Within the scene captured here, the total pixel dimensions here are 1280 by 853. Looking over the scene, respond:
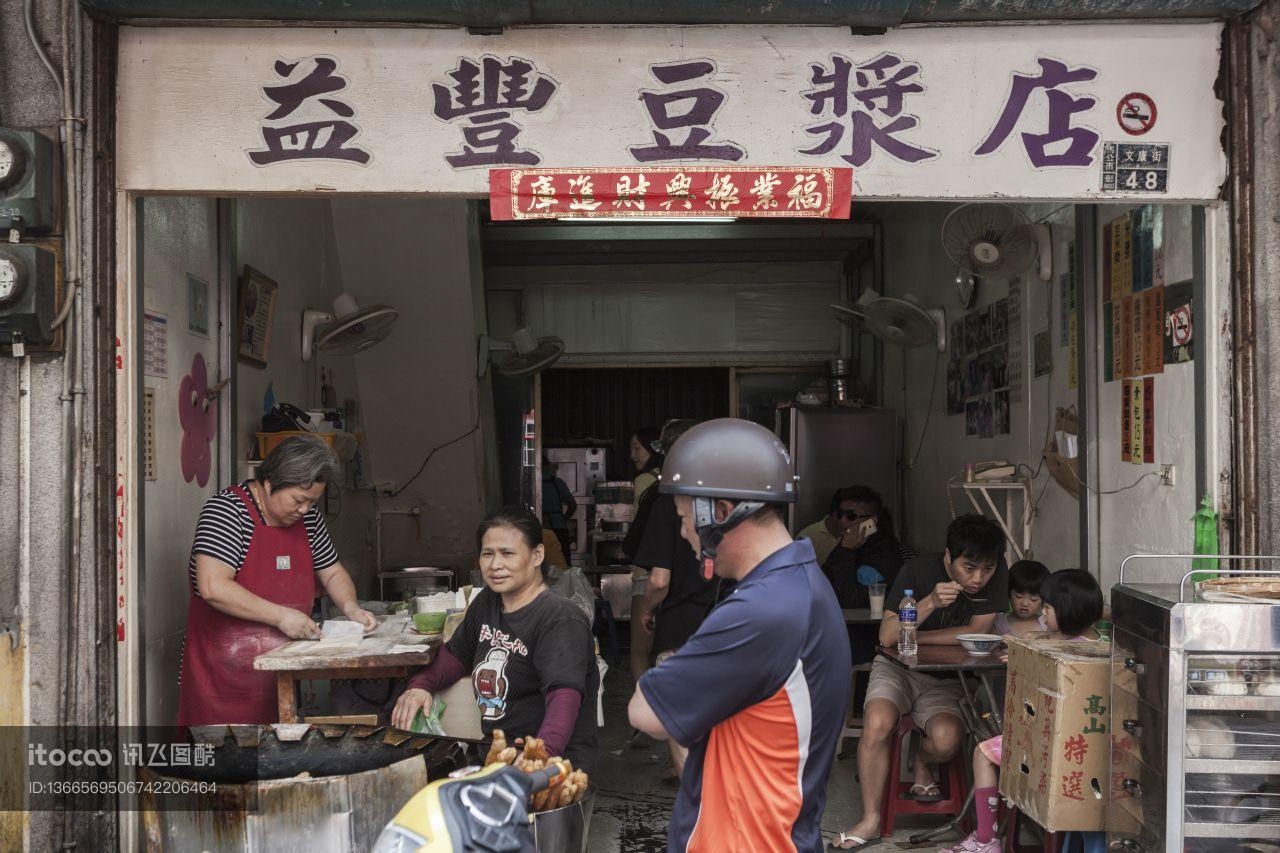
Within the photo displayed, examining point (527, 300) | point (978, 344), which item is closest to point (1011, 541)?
point (978, 344)

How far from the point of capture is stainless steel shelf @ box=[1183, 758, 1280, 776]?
3086 millimetres

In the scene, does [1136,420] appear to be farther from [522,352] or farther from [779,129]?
[522,352]

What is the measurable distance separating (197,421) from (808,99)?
→ 3170 millimetres

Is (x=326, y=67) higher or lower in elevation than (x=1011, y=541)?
higher

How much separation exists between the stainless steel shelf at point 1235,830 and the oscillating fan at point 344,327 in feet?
18.1

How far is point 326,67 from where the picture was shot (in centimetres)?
396

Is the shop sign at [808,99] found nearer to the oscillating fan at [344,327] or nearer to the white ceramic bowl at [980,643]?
the white ceramic bowl at [980,643]

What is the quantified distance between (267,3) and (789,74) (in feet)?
5.94

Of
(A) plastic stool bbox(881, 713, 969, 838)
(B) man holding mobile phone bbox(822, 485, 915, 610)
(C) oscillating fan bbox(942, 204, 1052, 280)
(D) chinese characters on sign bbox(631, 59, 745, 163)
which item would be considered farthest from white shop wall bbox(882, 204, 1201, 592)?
(D) chinese characters on sign bbox(631, 59, 745, 163)

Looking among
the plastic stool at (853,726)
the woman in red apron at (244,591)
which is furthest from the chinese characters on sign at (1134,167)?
the plastic stool at (853,726)

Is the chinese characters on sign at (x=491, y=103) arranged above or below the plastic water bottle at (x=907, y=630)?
above

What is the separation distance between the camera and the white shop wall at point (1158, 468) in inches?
171

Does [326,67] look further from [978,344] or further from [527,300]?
[527,300]

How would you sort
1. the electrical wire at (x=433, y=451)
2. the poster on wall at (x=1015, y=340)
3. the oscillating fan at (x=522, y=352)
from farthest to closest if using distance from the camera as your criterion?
the oscillating fan at (x=522, y=352) → the electrical wire at (x=433, y=451) → the poster on wall at (x=1015, y=340)
